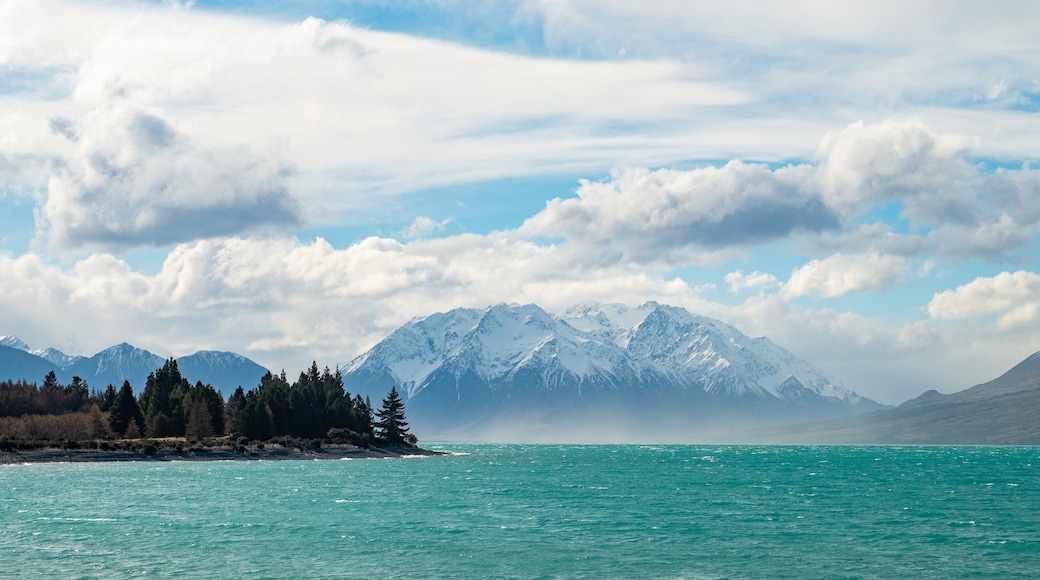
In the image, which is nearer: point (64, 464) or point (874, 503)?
point (874, 503)

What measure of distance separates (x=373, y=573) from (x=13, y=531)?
3261 centimetres

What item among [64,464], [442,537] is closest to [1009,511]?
[442,537]

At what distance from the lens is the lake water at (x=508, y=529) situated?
59406mm

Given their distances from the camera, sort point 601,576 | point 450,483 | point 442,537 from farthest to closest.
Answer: point 450,483 → point 442,537 → point 601,576

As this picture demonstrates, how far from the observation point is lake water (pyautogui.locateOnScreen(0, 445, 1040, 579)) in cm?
5941

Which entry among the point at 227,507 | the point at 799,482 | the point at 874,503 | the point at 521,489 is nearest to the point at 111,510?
the point at 227,507

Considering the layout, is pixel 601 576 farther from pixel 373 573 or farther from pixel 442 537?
pixel 442 537

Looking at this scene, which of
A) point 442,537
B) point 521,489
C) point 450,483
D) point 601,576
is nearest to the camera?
point 601,576

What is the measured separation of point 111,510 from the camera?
296 feet

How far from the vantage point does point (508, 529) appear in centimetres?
7844

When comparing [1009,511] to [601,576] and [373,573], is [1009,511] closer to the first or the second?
[601,576]

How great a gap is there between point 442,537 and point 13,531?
1188 inches

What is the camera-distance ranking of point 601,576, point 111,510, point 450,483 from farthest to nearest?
1. point 450,483
2. point 111,510
3. point 601,576

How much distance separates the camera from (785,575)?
57.0m
